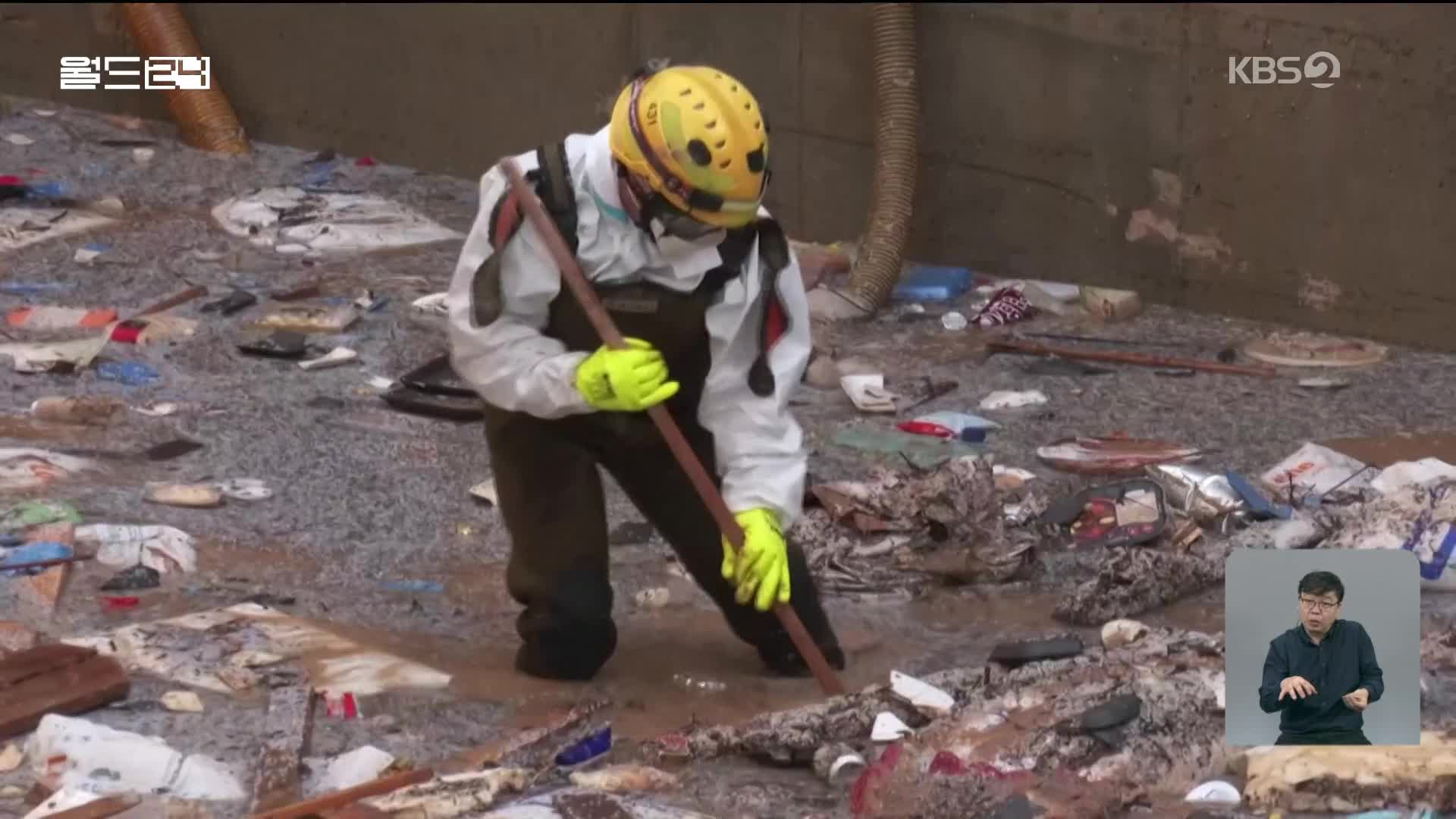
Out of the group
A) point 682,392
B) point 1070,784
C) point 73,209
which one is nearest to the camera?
point 1070,784

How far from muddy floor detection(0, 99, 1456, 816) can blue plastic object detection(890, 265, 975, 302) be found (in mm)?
151


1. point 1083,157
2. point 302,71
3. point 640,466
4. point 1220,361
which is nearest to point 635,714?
point 640,466

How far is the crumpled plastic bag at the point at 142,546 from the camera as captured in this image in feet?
17.5

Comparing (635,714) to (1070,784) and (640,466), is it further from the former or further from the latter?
(1070,784)

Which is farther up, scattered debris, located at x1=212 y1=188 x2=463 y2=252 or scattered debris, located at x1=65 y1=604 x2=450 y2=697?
→ scattered debris, located at x1=212 y1=188 x2=463 y2=252

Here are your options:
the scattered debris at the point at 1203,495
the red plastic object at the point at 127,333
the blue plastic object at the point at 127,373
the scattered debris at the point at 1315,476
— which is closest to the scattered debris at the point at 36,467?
the blue plastic object at the point at 127,373

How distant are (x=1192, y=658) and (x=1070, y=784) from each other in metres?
0.71

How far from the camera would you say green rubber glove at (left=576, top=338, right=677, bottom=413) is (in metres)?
4.29

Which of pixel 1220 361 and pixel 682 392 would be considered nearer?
pixel 682 392

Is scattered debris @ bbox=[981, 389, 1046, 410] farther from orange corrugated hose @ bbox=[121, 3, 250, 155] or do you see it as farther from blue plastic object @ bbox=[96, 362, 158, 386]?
orange corrugated hose @ bbox=[121, 3, 250, 155]

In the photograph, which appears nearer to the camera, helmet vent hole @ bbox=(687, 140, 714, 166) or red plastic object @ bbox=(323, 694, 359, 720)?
helmet vent hole @ bbox=(687, 140, 714, 166)

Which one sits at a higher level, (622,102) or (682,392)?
(622,102)

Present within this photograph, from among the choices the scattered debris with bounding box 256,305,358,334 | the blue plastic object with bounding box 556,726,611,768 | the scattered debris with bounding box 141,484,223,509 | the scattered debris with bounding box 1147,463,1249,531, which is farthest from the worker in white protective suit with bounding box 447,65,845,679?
the scattered debris with bounding box 256,305,358,334

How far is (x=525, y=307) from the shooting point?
4.45 m
